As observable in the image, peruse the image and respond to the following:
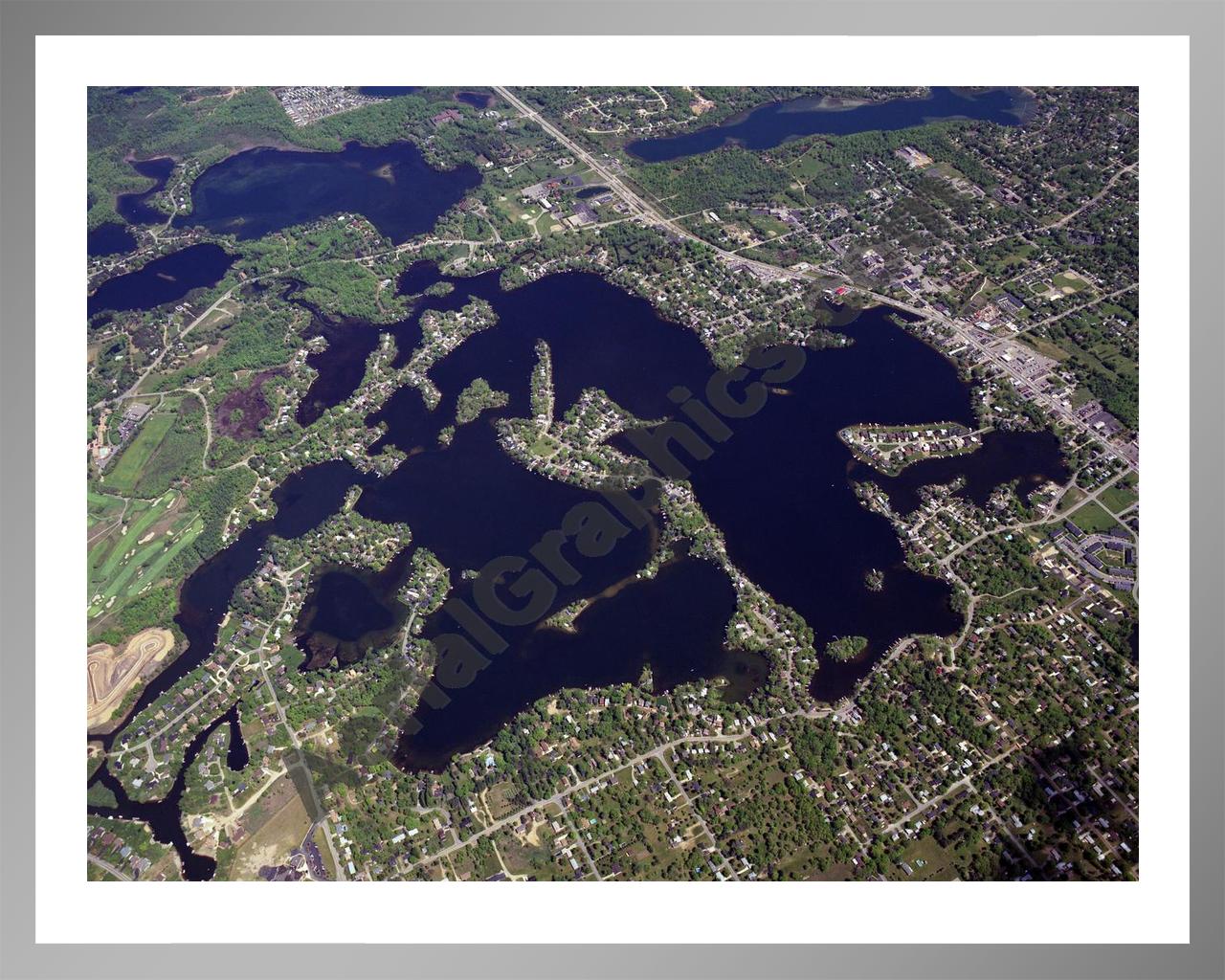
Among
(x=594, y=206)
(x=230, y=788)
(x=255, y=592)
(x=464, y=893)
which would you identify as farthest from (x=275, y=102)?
(x=464, y=893)

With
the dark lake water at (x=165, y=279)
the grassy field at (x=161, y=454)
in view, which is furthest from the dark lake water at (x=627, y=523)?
the dark lake water at (x=165, y=279)

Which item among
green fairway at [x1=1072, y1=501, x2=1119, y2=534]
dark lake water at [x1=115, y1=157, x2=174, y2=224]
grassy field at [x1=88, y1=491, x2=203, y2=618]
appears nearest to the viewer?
grassy field at [x1=88, y1=491, x2=203, y2=618]

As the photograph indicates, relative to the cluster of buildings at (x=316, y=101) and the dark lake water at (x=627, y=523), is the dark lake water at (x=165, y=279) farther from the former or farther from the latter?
the cluster of buildings at (x=316, y=101)

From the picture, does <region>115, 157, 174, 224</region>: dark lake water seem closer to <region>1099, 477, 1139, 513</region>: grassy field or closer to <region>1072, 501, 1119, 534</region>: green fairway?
<region>1072, 501, 1119, 534</region>: green fairway

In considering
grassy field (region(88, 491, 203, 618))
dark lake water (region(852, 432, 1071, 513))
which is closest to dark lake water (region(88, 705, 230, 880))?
grassy field (region(88, 491, 203, 618))

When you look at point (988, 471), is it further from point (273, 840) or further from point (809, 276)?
point (273, 840)
